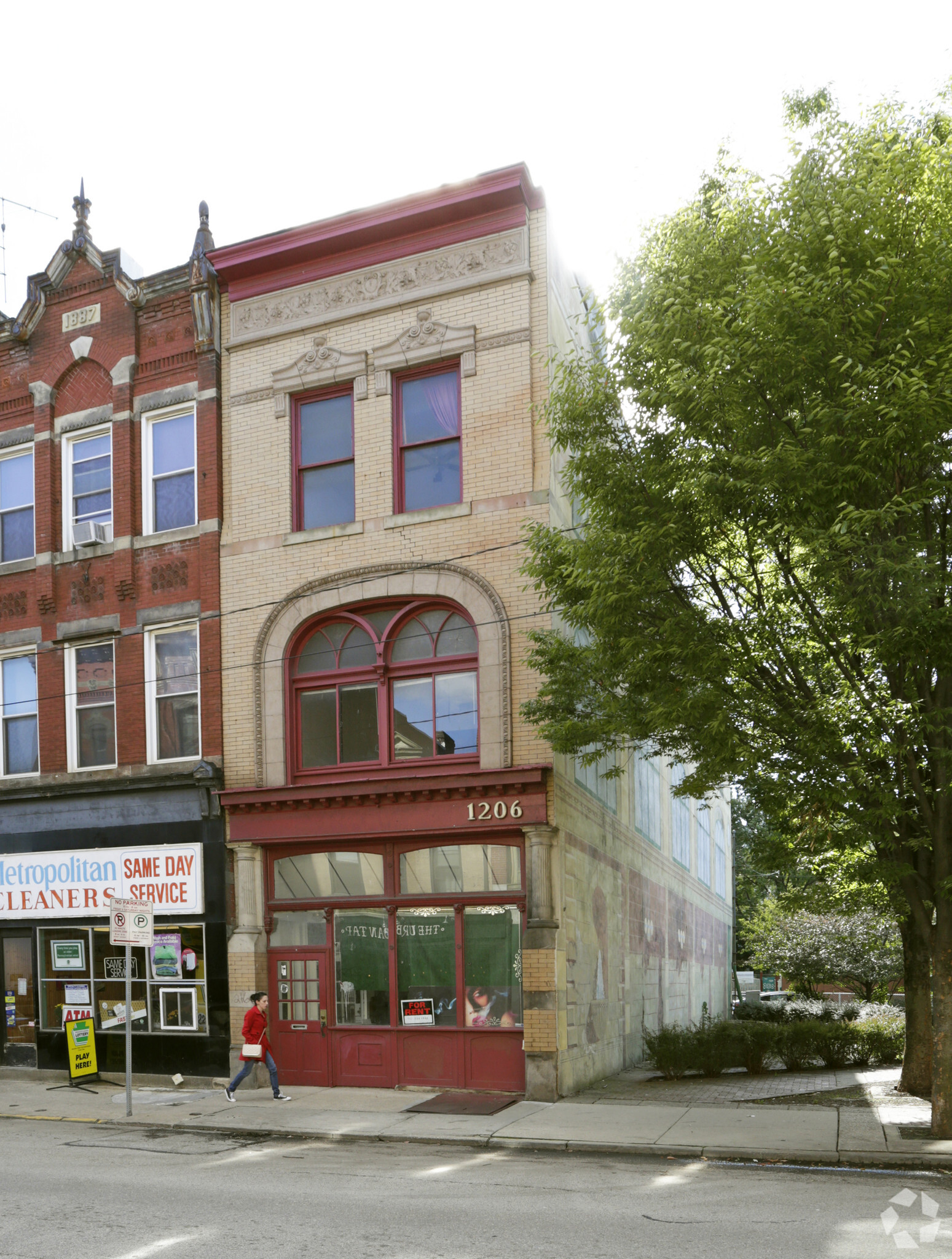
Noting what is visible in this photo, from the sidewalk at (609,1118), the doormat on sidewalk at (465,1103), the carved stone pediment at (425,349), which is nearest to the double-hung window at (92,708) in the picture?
the sidewalk at (609,1118)

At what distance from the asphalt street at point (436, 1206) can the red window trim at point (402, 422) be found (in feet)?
29.8

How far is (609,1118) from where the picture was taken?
1396cm

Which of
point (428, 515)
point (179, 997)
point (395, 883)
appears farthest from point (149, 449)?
point (179, 997)

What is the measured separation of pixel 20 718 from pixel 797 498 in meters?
14.5

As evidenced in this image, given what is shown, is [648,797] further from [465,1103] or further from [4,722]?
[4,722]

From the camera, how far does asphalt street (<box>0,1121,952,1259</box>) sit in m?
8.11

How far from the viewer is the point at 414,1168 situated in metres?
11.5

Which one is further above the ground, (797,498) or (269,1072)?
(797,498)

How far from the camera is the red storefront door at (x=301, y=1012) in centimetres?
1714

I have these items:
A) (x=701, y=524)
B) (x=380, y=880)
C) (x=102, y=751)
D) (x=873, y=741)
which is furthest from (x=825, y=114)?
(x=102, y=751)

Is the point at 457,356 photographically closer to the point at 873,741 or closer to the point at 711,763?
the point at 711,763

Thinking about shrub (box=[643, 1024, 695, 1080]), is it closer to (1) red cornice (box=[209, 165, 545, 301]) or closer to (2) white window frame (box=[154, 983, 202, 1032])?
(2) white window frame (box=[154, 983, 202, 1032])

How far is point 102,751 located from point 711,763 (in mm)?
11112

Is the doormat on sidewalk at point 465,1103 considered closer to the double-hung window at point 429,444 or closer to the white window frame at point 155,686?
the white window frame at point 155,686
